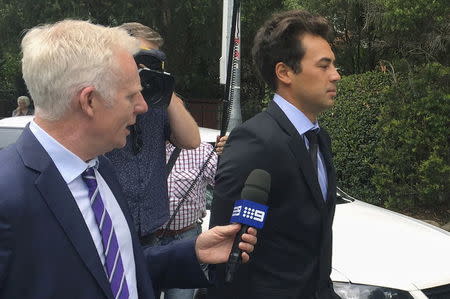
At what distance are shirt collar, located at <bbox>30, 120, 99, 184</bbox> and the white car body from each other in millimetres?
2173

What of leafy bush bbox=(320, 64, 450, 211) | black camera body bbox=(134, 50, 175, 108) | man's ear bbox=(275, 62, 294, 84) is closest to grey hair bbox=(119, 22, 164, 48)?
black camera body bbox=(134, 50, 175, 108)

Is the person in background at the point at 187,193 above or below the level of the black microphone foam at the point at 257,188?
below

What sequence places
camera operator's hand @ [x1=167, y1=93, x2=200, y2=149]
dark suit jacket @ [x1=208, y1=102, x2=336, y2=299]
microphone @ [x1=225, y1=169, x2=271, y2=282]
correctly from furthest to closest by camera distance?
camera operator's hand @ [x1=167, y1=93, x2=200, y2=149]
dark suit jacket @ [x1=208, y1=102, x2=336, y2=299]
microphone @ [x1=225, y1=169, x2=271, y2=282]

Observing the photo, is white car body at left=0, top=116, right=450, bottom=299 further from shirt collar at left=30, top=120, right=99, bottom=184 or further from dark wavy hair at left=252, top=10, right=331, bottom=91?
shirt collar at left=30, top=120, right=99, bottom=184

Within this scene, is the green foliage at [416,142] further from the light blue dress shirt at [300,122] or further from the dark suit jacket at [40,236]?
the dark suit jacket at [40,236]

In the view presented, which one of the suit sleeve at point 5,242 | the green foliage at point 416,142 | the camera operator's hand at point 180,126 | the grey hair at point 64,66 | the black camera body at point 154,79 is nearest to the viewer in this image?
the suit sleeve at point 5,242

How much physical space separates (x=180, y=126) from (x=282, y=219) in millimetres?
813

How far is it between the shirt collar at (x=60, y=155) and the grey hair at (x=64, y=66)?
Result: 46 mm

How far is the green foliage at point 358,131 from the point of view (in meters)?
8.11

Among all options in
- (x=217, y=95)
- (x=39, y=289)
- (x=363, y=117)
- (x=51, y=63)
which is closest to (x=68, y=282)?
(x=39, y=289)

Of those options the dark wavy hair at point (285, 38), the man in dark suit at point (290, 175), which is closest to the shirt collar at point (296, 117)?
the man in dark suit at point (290, 175)

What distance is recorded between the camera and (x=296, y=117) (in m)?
2.18

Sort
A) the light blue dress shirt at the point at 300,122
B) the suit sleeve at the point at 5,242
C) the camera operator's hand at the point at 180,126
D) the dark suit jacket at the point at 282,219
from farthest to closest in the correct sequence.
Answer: the camera operator's hand at the point at 180,126 → the light blue dress shirt at the point at 300,122 → the dark suit jacket at the point at 282,219 → the suit sleeve at the point at 5,242

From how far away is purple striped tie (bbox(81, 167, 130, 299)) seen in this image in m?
1.43
